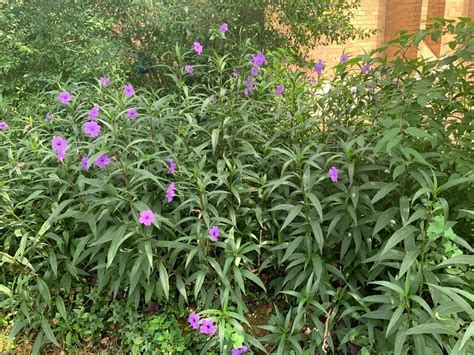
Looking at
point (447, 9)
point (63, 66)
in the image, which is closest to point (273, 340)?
point (63, 66)

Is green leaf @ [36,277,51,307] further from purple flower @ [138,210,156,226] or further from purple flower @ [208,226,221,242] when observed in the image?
purple flower @ [208,226,221,242]

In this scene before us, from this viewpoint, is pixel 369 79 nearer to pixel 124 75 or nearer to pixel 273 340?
pixel 273 340

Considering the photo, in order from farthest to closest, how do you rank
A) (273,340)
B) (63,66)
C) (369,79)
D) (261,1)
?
(261,1)
(63,66)
(369,79)
(273,340)

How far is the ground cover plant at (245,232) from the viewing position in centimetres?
198

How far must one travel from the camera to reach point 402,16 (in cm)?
961

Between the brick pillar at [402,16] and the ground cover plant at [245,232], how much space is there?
7.79 m

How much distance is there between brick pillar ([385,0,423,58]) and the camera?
9.38 metres

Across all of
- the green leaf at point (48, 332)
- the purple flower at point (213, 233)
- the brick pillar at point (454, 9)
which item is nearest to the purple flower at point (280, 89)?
the purple flower at point (213, 233)

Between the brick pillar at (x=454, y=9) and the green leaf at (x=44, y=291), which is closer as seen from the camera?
the green leaf at (x=44, y=291)

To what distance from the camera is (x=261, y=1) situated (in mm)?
4656

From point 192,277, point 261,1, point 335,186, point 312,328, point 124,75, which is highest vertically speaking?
point 261,1

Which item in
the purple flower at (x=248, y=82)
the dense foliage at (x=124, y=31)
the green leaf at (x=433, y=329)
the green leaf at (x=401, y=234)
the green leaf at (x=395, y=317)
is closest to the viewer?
the green leaf at (x=433, y=329)

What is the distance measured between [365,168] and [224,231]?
0.84 meters

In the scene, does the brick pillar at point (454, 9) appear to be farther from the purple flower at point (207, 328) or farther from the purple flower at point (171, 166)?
the purple flower at point (207, 328)
